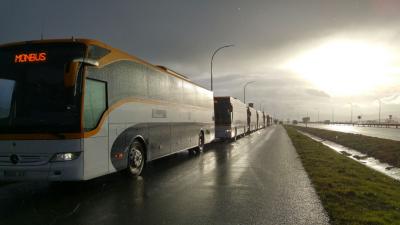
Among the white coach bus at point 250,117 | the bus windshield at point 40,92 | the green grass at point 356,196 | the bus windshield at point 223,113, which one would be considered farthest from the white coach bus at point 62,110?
the white coach bus at point 250,117

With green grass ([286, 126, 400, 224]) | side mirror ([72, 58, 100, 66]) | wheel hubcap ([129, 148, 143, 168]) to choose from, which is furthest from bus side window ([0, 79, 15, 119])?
green grass ([286, 126, 400, 224])

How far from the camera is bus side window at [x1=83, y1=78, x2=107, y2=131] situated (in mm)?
8625

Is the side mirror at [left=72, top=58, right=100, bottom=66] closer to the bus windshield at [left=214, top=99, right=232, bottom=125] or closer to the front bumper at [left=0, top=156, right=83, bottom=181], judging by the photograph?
the front bumper at [left=0, top=156, right=83, bottom=181]

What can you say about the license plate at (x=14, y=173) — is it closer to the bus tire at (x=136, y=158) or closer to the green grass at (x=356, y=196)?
the bus tire at (x=136, y=158)

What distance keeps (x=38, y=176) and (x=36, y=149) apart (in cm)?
55

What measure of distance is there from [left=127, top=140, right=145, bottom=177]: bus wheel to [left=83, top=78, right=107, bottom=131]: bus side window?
204 centimetres

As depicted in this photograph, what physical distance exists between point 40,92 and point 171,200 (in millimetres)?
3501

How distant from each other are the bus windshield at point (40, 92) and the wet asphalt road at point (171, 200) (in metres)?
1.61

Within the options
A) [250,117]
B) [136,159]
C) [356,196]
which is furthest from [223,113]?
[356,196]

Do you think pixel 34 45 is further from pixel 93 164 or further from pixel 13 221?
pixel 13 221

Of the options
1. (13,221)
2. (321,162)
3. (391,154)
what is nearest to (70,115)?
(13,221)

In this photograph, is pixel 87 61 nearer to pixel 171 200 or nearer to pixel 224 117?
pixel 171 200

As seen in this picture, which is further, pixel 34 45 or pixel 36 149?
pixel 34 45

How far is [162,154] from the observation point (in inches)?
532
